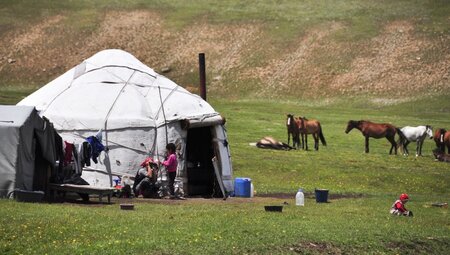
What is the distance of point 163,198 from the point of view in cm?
2844

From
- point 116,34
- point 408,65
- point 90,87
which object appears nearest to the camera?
point 90,87

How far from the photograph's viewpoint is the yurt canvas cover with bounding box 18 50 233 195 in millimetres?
29609

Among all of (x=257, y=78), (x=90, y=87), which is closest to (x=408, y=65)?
(x=257, y=78)

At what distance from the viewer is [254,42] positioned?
313 feet

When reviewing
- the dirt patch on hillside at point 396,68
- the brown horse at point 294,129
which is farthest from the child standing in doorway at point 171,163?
the dirt patch on hillside at point 396,68

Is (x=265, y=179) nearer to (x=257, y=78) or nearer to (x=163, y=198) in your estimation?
(x=163, y=198)

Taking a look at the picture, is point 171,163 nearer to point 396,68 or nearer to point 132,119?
point 132,119

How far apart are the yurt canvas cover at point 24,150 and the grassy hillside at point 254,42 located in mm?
53686

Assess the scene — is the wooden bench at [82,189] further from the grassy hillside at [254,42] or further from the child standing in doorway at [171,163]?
the grassy hillside at [254,42]

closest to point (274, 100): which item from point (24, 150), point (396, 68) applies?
point (396, 68)

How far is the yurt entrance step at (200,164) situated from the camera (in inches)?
1238

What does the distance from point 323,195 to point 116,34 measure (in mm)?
70387

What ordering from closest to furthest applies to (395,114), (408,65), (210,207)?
(210,207), (395,114), (408,65)

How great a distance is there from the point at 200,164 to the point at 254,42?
210ft
